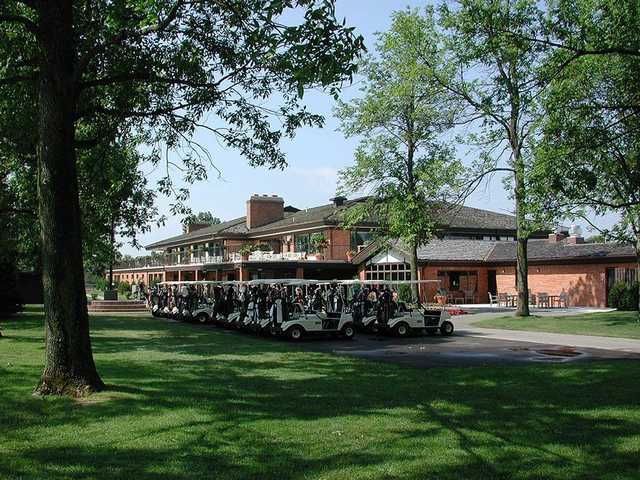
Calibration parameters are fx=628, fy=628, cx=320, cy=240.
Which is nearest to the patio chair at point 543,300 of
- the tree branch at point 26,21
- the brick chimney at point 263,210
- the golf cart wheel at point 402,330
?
the golf cart wheel at point 402,330

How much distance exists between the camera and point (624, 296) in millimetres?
29984

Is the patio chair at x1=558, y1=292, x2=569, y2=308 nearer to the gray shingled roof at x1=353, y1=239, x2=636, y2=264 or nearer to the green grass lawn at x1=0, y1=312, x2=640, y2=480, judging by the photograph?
the gray shingled roof at x1=353, y1=239, x2=636, y2=264

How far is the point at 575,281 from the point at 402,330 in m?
Answer: 18.9

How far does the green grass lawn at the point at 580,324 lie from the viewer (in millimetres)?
21125

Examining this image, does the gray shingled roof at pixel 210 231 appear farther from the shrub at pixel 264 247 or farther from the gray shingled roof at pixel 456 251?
the gray shingled roof at pixel 456 251

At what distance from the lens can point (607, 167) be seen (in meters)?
19.8

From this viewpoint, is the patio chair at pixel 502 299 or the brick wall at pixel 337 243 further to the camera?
the brick wall at pixel 337 243

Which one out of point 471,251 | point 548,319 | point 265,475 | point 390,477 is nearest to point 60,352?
point 265,475

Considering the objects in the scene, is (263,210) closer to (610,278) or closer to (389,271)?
(389,271)

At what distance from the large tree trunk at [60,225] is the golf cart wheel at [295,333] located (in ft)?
33.4

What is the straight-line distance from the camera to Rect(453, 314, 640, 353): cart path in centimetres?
1736

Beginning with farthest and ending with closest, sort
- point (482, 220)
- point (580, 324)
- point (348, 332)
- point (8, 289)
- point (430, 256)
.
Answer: point (482, 220), point (430, 256), point (8, 289), point (580, 324), point (348, 332)

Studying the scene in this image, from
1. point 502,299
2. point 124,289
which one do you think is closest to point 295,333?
point 502,299

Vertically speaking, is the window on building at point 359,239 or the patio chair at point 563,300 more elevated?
the window on building at point 359,239
